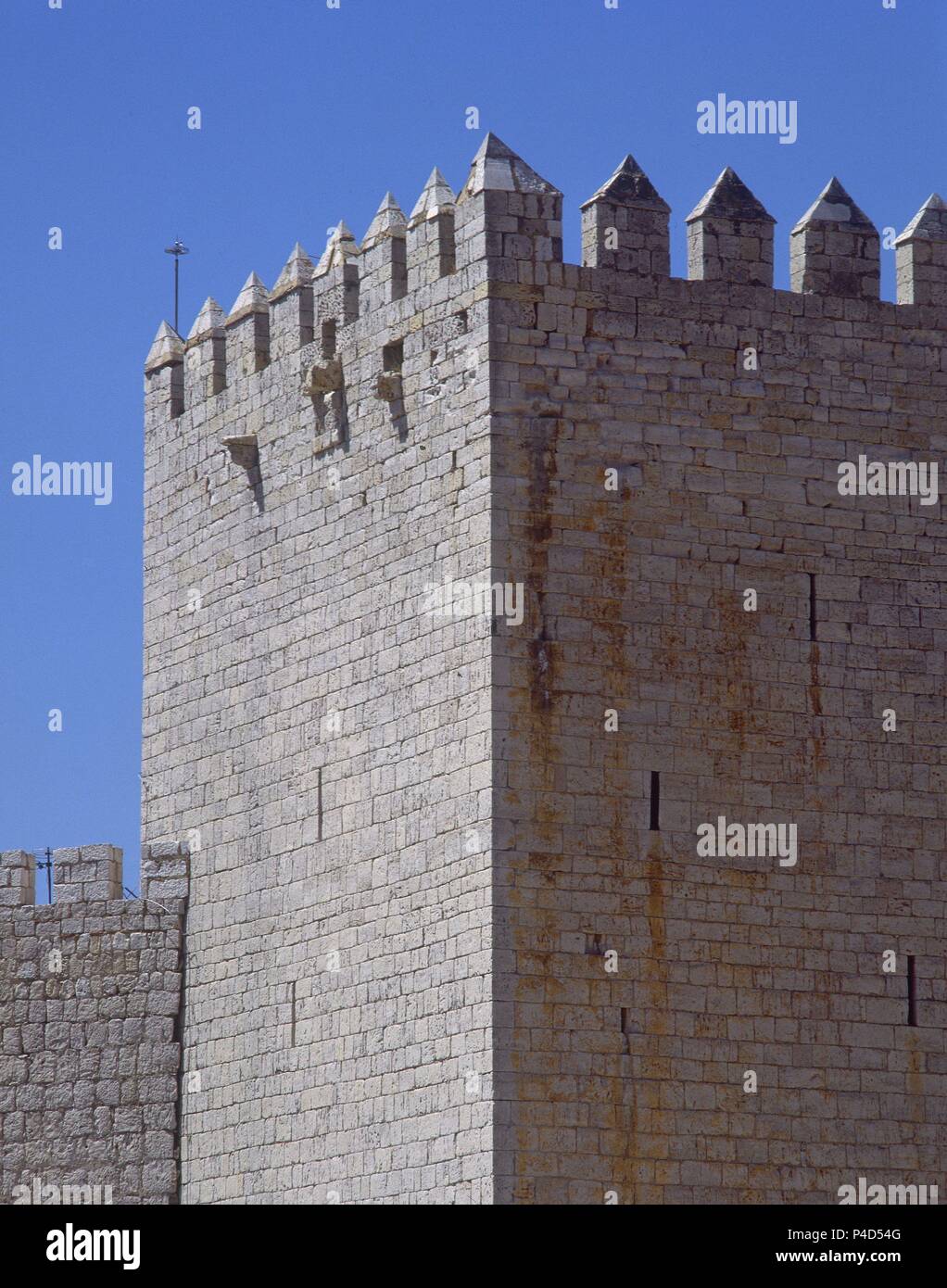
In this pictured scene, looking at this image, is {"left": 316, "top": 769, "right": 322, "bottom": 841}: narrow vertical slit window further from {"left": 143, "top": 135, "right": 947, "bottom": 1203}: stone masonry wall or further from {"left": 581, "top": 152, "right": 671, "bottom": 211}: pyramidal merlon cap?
{"left": 581, "top": 152, "right": 671, "bottom": 211}: pyramidal merlon cap

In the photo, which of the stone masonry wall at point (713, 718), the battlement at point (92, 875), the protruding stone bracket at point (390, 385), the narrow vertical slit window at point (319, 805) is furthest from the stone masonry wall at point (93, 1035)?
the stone masonry wall at point (713, 718)

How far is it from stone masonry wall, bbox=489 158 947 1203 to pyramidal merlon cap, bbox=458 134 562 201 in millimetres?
425

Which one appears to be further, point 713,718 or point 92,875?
point 92,875

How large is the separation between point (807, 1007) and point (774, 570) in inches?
103

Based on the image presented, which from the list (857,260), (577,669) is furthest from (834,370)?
(577,669)

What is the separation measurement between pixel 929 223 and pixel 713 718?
3.69 meters

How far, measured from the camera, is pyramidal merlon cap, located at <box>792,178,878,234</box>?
69.6 ft

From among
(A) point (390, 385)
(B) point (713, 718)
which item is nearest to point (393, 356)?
(A) point (390, 385)

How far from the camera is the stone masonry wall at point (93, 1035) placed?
22.5 m

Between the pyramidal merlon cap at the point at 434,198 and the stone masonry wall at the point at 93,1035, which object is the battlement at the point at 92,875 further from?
the pyramidal merlon cap at the point at 434,198

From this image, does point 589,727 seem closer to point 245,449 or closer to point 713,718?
point 713,718

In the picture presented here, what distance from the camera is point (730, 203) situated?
68.8 feet
